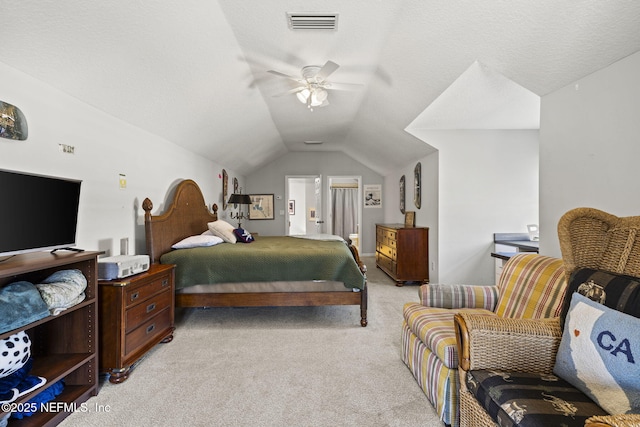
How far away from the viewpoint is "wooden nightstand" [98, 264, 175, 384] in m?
2.06

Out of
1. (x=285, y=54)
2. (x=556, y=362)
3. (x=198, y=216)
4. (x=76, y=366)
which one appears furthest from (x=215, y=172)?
(x=556, y=362)

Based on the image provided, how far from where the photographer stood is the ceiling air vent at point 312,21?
7.40 feet

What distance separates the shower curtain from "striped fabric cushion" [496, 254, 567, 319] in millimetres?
6855

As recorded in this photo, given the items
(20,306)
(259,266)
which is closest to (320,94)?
(259,266)

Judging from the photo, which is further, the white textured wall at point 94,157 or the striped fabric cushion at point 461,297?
the striped fabric cushion at point 461,297

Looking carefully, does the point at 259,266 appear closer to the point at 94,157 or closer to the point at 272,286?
the point at 272,286

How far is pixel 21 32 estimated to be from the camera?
1630 mm

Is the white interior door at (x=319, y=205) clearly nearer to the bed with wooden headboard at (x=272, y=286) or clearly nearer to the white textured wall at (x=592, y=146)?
the bed with wooden headboard at (x=272, y=286)

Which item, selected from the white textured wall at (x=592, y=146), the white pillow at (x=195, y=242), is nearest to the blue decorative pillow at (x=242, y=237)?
the white pillow at (x=195, y=242)

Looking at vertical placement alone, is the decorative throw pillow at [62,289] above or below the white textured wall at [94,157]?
below

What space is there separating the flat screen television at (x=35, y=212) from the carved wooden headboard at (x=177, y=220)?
1027 mm

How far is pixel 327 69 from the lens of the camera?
2.66 meters

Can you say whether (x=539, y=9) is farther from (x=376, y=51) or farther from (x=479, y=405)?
(x=479, y=405)

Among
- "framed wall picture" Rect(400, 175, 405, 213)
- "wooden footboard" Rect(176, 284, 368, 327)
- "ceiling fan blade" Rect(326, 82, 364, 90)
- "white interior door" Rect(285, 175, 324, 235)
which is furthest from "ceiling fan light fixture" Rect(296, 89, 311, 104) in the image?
"white interior door" Rect(285, 175, 324, 235)
